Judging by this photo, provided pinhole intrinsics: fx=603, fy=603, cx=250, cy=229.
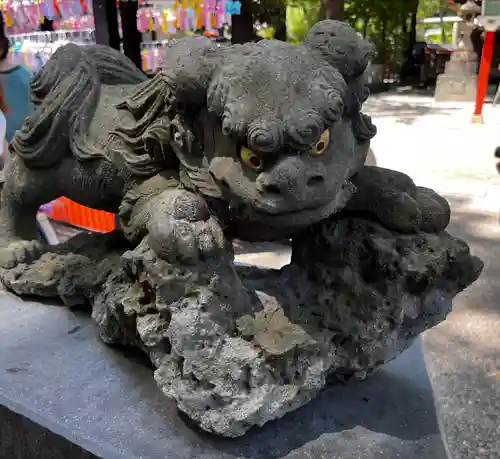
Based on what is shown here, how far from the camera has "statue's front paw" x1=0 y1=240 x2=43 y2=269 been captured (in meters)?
1.31

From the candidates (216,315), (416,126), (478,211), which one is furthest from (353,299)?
(416,126)

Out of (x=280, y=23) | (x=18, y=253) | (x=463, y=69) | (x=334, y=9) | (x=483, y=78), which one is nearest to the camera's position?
(x=18, y=253)

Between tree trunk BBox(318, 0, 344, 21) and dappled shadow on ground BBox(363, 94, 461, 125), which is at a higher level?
tree trunk BBox(318, 0, 344, 21)

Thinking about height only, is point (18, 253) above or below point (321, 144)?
below

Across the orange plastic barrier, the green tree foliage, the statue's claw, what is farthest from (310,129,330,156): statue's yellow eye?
the green tree foliage

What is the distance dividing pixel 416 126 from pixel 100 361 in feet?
15.4

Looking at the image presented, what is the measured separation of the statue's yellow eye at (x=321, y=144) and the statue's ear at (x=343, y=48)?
0.32 feet

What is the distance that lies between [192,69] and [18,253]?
696 mm

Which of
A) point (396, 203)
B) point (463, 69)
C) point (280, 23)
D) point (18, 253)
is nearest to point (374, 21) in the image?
point (463, 69)

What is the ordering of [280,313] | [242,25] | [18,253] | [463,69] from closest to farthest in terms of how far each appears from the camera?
[280,313]
[18,253]
[242,25]
[463,69]

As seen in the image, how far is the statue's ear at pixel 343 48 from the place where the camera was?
0.84 metres

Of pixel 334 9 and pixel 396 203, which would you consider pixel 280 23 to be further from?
pixel 396 203

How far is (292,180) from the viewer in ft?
2.55

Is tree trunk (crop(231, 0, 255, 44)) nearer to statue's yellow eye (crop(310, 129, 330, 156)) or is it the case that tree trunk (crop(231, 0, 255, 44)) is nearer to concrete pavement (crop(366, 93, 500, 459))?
concrete pavement (crop(366, 93, 500, 459))
